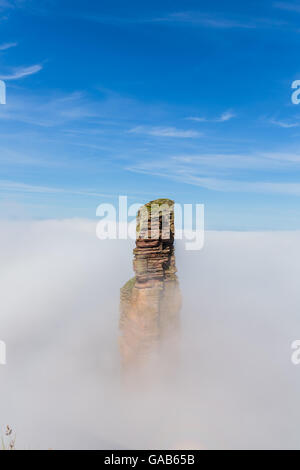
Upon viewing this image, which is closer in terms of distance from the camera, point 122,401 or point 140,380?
point 140,380

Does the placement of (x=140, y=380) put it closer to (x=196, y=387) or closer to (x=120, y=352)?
(x=120, y=352)

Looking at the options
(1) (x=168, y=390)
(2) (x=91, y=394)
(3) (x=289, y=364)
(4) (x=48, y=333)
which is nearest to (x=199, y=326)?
(1) (x=168, y=390)

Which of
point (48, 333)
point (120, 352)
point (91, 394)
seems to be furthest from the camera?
point (48, 333)
